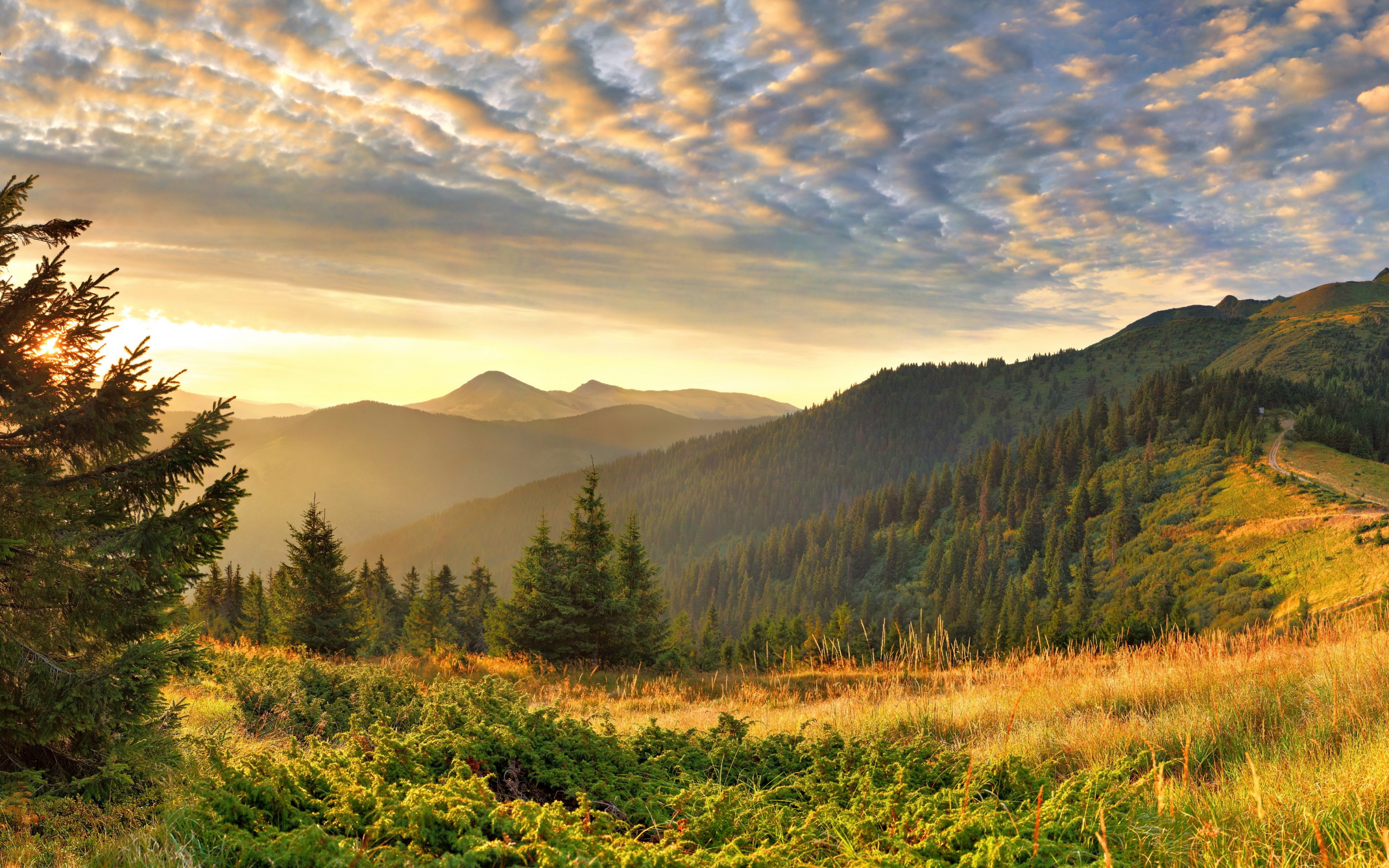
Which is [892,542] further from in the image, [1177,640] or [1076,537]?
[1177,640]

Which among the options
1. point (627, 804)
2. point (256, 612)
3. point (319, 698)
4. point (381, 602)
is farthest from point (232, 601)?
point (627, 804)

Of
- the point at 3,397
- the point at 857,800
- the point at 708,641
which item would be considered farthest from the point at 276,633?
the point at 708,641

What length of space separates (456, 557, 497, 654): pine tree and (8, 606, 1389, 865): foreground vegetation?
4450cm

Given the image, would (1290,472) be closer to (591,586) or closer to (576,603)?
(591,586)

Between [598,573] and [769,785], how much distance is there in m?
19.8

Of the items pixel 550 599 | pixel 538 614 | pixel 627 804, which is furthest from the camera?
pixel 538 614

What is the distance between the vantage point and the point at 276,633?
27234mm

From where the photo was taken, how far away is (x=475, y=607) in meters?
56.3

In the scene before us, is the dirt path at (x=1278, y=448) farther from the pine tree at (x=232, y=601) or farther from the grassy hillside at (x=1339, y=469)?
the pine tree at (x=232, y=601)

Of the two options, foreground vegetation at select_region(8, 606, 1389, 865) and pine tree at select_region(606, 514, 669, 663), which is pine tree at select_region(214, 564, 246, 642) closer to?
pine tree at select_region(606, 514, 669, 663)

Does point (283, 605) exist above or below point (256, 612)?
above

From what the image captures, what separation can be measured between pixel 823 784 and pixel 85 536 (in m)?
6.43

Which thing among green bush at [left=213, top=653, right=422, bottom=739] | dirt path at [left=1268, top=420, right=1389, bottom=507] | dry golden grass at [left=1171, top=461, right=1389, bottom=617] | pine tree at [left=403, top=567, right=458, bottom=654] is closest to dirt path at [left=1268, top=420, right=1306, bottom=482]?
dirt path at [left=1268, top=420, right=1389, bottom=507]

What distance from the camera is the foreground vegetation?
11.0 feet
